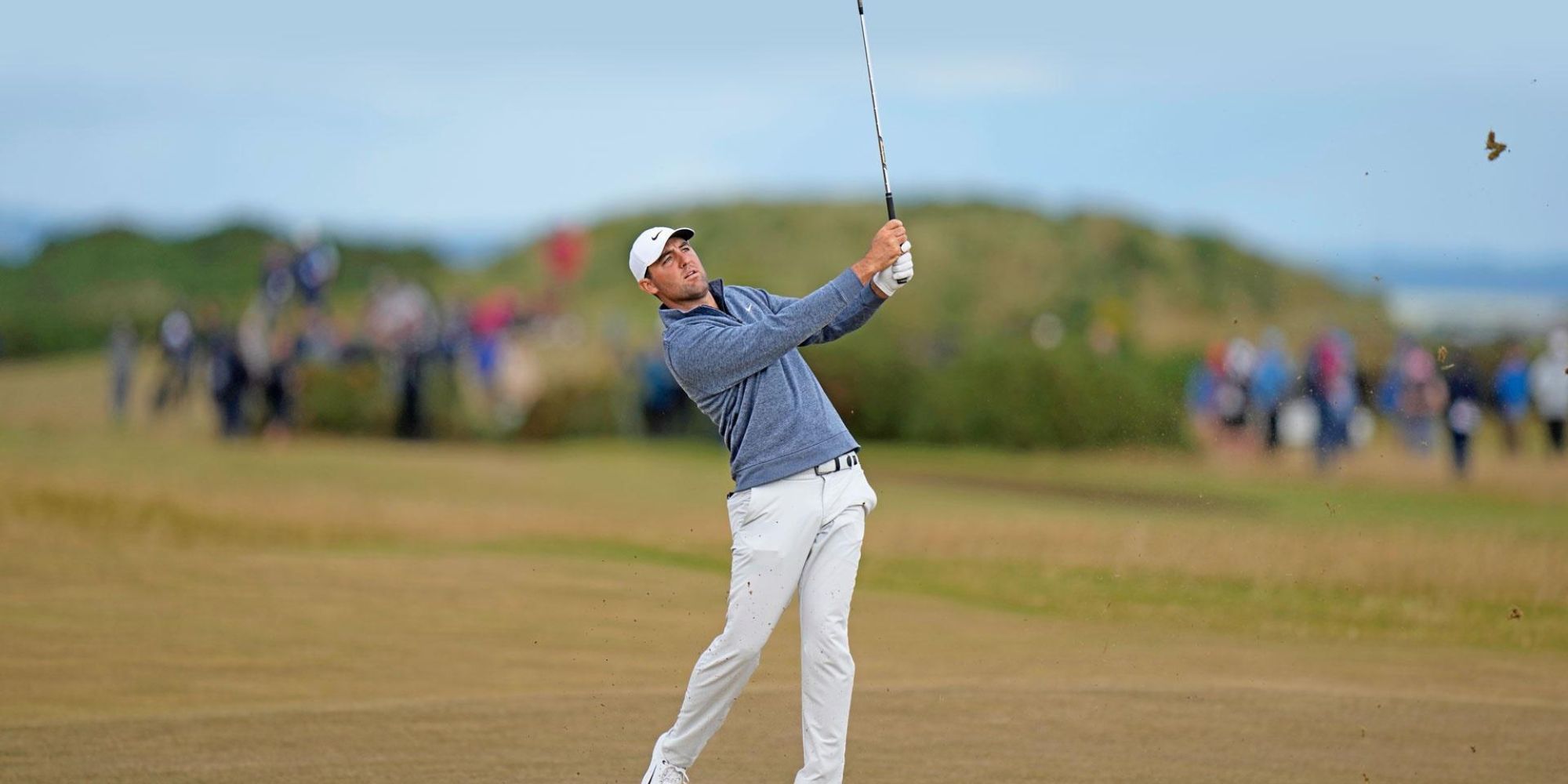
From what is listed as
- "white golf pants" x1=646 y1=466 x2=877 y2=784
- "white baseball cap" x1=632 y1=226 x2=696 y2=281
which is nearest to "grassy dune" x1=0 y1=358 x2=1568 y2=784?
"white golf pants" x1=646 y1=466 x2=877 y2=784

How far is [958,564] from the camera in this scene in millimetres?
16953

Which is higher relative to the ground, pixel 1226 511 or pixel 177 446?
pixel 177 446

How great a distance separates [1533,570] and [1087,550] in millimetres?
3941

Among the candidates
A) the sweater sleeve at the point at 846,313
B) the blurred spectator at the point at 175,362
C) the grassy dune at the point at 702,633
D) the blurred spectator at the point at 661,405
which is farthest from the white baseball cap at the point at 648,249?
the blurred spectator at the point at 175,362

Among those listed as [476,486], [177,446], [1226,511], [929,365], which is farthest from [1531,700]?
[929,365]

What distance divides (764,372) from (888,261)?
2.11 feet

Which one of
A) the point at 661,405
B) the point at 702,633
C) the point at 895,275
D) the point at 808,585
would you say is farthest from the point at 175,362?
the point at 895,275

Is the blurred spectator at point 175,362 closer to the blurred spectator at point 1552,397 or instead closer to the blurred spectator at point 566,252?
the blurred spectator at point 566,252

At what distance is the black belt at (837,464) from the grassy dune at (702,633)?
68.6 inches

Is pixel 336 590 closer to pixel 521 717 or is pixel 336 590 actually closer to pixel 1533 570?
pixel 521 717

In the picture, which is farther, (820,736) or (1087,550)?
(1087,550)

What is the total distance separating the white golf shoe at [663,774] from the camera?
7266 millimetres

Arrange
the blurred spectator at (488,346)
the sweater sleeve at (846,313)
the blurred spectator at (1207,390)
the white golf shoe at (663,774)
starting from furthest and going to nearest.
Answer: the blurred spectator at (488,346) < the blurred spectator at (1207,390) < the white golf shoe at (663,774) < the sweater sleeve at (846,313)

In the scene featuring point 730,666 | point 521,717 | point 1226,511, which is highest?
point 730,666
